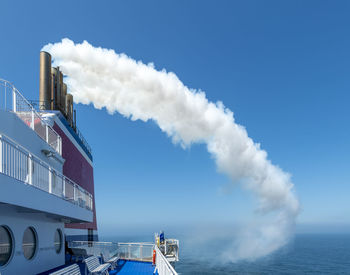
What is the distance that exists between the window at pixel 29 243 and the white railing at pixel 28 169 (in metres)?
1.48

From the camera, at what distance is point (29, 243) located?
32.3 feet

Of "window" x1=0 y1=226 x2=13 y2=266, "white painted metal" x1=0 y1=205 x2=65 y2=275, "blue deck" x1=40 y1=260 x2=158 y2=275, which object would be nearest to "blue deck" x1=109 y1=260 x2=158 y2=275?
"blue deck" x1=40 y1=260 x2=158 y2=275

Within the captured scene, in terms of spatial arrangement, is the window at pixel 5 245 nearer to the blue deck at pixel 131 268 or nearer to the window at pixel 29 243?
the window at pixel 29 243

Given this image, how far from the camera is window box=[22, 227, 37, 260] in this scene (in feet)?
31.0

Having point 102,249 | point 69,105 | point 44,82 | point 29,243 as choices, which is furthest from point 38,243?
point 69,105

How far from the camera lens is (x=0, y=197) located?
19.1ft

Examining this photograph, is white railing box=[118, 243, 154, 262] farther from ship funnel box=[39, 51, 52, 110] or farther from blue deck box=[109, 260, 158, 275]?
ship funnel box=[39, 51, 52, 110]

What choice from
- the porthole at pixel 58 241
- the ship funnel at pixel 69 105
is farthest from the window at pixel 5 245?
the ship funnel at pixel 69 105

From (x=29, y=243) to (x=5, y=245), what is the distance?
169 cm

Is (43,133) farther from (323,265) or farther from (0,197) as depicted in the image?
(323,265)

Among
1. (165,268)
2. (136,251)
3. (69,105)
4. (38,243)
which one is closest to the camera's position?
(165,268)

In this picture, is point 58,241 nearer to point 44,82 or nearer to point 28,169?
point 28,169

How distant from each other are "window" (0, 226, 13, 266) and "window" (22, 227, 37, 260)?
0.90m

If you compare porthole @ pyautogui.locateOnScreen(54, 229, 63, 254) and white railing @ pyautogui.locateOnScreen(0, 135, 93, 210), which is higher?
white railing @ pyautogui.locateOnScreen(0, 135, 93, 210)
